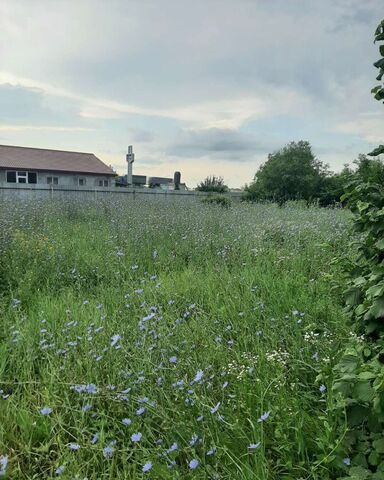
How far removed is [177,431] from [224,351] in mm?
827

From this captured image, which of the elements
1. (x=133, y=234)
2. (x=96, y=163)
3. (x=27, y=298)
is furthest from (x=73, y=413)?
(x=96, y=163)

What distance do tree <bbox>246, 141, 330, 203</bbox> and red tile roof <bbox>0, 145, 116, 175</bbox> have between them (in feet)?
48.4

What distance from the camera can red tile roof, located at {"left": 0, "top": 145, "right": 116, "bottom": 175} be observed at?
2753 centimetres

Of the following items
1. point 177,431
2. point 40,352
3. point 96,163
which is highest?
point 96,163

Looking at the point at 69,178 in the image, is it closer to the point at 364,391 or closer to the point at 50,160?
the point at 50,160

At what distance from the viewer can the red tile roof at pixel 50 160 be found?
27531 mm

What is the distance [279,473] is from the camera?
1491 mm

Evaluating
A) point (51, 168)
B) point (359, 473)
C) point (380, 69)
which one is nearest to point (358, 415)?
point (359, 473)

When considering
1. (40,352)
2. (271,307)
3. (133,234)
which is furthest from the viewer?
(133,234)

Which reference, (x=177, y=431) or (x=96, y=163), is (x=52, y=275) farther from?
(x=96, y=163)

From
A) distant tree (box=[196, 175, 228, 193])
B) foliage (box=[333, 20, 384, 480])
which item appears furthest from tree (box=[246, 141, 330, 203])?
foliage (box=[333, 20, 384, 480])

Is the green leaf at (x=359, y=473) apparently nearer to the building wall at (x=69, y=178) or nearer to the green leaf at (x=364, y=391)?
the green leaf at (x=364, y=391)

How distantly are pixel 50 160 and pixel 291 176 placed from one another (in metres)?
19.0

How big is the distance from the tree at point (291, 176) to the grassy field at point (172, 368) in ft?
60.1
